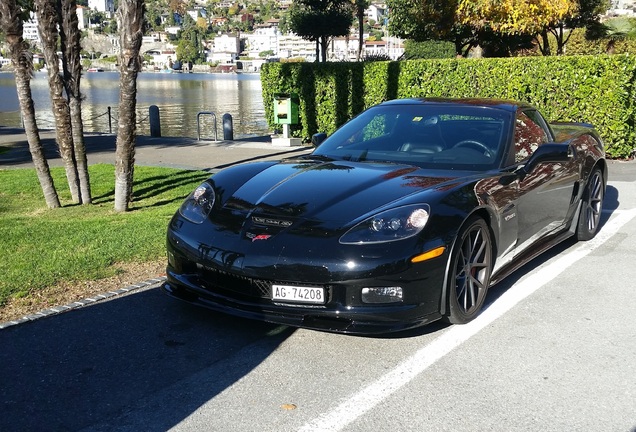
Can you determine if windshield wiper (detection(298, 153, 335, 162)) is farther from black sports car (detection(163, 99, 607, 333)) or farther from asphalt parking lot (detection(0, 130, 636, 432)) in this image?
asphalt parking lot (detection(0, 130, 636, 432))

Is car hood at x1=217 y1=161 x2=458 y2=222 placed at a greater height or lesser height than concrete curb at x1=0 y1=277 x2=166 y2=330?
greater

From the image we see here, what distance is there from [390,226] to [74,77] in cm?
679

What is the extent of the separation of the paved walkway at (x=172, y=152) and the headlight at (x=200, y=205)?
762 centimetres

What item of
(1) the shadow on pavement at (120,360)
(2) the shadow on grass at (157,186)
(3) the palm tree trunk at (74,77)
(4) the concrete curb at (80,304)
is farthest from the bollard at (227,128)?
(1) the shadow on pavement at (120,360)

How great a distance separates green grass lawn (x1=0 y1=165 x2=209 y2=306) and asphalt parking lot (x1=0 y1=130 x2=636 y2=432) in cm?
95

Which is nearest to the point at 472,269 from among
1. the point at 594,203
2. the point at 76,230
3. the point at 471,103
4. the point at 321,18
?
the point at 471,103

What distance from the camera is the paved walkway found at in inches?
544

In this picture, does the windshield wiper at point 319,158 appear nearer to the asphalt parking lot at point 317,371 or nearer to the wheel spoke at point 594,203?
the asphalt parking lot at point 317,371

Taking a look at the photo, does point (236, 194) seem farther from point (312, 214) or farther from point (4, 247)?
point (4, 247)

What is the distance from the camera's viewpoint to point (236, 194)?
190 inches

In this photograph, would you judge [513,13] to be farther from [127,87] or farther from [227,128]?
[127,87]

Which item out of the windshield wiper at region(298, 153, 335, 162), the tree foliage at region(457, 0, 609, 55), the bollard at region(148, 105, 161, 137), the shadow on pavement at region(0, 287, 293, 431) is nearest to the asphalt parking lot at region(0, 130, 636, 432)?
the shadow on pavement at region(0, 287, 293, 431)

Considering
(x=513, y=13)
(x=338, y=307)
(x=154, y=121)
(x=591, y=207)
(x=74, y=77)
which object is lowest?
(x=154, y=121)

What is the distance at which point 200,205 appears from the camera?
4879mm
